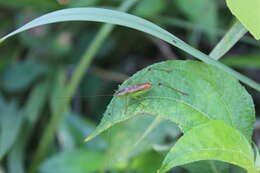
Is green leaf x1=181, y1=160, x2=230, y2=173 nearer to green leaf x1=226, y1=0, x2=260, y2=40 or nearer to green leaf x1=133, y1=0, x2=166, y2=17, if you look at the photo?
green leaf x1=226, y1=0, x2=260, y2=40

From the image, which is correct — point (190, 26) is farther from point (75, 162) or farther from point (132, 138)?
point (75, 162)

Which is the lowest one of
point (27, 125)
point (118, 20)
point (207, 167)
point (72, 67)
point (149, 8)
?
point (27, 125)

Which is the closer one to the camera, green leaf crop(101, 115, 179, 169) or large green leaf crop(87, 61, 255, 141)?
large green leaf crop(87, 61, 255, 141)

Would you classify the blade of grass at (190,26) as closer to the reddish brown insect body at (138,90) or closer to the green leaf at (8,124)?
the green leaf at (8,124)

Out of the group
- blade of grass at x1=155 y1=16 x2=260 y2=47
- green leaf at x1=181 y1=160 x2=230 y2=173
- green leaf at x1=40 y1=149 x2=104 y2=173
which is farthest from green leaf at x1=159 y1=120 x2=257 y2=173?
blade of grass at x1=155 y1=16 x2=260 y2=47

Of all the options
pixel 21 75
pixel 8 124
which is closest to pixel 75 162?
pixel 8 124

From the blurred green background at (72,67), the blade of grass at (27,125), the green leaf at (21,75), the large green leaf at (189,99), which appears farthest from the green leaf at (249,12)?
the green leaf at (21,75)
